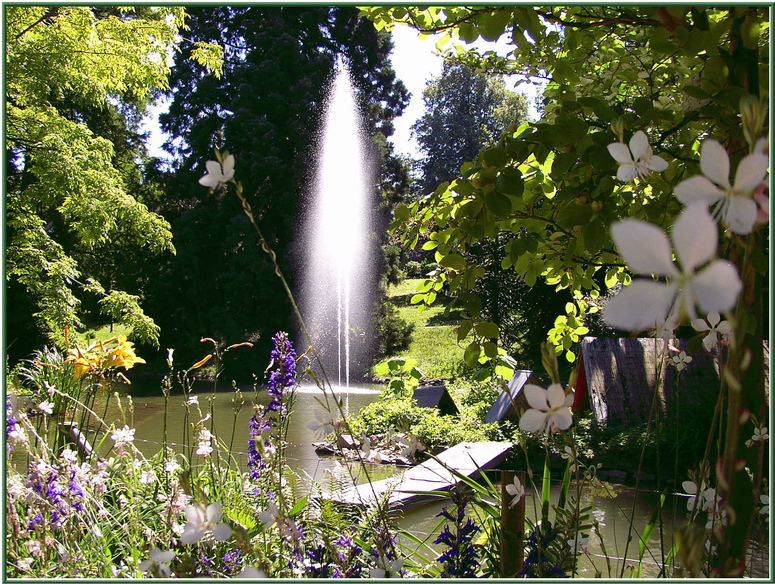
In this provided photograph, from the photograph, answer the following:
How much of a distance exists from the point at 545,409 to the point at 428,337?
46.3ft

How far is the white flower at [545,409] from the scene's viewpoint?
0.50 meters

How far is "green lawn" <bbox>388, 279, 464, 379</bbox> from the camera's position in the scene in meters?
11.8

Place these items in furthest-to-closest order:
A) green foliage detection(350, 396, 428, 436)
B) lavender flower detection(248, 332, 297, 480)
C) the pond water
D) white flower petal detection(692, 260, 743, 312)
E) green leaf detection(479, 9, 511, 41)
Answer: green foliage detection(350, 396, 428, 436) < the pond water < lavender flower detection(248, 332, 297, 480) < green leaf detection(479, 9, 511, 41) < white flower petal detection(692, 260, 743, 312)

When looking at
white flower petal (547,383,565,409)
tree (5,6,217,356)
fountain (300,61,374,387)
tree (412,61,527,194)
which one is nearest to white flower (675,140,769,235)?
white flower petal (547,383,565,409)

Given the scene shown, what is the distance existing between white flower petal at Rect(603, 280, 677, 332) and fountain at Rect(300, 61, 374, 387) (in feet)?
40.8

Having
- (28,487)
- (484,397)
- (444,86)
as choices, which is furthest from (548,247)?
(444,86)

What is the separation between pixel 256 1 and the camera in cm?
112

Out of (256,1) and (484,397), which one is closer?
(256,1)

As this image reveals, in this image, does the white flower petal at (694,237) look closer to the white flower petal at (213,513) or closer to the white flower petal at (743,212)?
the white flower petal at (743,212)

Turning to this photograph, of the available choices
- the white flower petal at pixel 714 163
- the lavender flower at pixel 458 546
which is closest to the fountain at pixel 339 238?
the lavender flower at pixel 458 546

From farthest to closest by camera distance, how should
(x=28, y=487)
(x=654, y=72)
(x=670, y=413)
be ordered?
1. (x=670, y=413)
2. (x=654, y=72)
3. (x=28, y=487)

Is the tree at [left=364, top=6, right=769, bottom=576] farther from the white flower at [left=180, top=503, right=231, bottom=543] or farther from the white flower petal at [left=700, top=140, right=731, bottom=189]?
the white flower at [left=180, top=503, right=231, bottom=543]

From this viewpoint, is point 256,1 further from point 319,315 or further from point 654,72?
point 319,315

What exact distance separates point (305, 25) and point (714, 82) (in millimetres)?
13925
